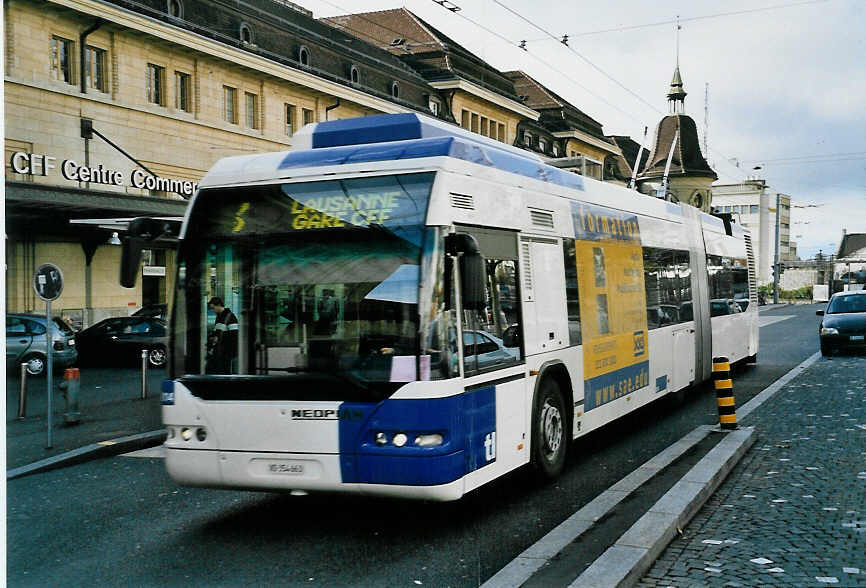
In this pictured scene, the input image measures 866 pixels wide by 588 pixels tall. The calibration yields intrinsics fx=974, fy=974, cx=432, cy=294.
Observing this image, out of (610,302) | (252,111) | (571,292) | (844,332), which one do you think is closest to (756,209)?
(252,111)

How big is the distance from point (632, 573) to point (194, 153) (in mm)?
27477

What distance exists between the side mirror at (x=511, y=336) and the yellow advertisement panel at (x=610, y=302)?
1.80 m

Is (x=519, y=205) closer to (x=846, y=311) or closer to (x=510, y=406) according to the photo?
(x=510, y=406)

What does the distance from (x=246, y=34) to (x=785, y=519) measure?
A: 29221 millimetres

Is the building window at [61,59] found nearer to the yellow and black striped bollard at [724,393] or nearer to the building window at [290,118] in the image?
the building window at [290,118]

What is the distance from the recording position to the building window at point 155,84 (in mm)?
29297

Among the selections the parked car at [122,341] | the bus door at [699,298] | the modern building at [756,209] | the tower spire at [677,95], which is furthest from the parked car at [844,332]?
the modern building at [756,209]

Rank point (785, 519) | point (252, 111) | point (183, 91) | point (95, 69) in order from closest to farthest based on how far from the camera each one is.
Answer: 1. point (785, 519)
2. point (95, 69)
3. point (183, 91)
4. point (252, 111)

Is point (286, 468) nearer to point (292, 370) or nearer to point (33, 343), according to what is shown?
point (292, 370)

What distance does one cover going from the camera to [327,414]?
664 centimetres

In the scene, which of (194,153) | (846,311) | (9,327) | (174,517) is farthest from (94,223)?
(846,311)

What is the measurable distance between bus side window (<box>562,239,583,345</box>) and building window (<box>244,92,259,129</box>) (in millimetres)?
26191

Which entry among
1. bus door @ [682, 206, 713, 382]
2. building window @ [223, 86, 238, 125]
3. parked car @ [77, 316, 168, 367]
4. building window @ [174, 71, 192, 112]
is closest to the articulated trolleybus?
bus door @ [682, 206, 713, 382]

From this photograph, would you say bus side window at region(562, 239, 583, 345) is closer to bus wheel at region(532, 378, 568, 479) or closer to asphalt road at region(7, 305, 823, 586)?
bus wheel at region(532, 378, 568, 479)
